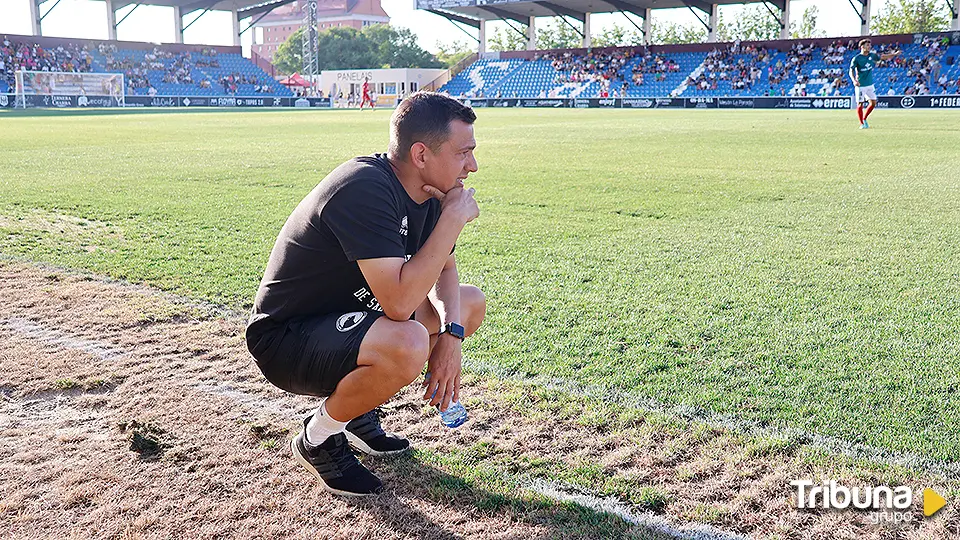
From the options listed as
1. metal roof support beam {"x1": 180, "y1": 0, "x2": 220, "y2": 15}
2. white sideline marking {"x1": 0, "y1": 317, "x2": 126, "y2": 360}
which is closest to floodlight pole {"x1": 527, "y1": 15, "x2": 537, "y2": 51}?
metal roof support beam {"x1": 180, "y1": 0, "x2": 220, "y2": 15}

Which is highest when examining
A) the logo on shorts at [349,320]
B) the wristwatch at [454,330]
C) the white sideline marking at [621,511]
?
the logo on shorts at [349,320]

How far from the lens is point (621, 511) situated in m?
2.77

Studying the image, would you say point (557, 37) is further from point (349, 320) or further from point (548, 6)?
point (349, 320)

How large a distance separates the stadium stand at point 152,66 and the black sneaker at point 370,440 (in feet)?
176

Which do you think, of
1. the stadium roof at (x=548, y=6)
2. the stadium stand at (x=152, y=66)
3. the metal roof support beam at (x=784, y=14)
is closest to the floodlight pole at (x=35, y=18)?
the stadium stand at (x=152, y=66)

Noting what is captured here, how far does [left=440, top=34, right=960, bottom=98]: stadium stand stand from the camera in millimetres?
44125

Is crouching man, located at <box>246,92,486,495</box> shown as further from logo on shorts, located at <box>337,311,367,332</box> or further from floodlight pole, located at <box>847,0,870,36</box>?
floodlight pole, located at <box>847,0,870,36</box>

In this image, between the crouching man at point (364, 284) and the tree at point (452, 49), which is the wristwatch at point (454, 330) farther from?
the tree at point (452, 49)

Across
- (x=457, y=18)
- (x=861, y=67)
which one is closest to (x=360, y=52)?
(x=457, y=18)

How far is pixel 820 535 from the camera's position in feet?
8.67

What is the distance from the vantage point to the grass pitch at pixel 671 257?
3879 millimetres

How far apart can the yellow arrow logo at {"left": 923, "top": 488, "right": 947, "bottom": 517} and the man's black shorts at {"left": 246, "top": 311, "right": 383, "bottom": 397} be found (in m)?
1.94

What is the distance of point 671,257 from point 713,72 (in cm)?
4751

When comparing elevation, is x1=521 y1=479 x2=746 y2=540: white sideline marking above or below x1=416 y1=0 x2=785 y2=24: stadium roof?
below
